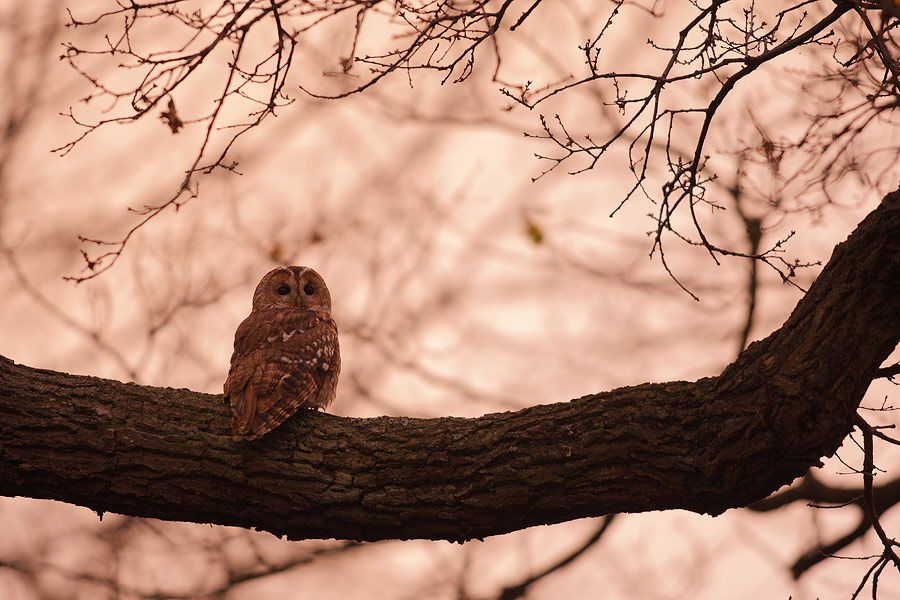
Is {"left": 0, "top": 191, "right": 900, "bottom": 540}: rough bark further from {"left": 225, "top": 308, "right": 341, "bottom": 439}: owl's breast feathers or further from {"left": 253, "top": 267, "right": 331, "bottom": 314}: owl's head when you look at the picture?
{"left": 253, "top": 267, "right": 331, "bottom": 314}: owl's head

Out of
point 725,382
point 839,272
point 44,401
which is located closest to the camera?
point 839,272

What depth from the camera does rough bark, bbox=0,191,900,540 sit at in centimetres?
295

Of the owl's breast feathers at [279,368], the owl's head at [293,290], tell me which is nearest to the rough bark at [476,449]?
the owl's breast feathers at [279,368]

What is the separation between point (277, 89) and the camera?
10.3 ft

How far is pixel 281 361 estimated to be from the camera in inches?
161

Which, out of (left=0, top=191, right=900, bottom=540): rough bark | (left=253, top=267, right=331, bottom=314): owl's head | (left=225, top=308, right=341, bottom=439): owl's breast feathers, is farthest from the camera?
(left=253, top=267, right=331, bottom=314): owl's head

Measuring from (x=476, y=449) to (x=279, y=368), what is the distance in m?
1.18

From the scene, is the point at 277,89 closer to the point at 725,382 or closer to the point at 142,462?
the point at 142,462

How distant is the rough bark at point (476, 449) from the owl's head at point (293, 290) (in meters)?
1.96

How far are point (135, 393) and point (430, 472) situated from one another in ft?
4.11

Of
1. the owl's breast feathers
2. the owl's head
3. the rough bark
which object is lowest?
the rough bark

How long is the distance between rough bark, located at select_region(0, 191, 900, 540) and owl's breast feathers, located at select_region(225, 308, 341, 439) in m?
0.10

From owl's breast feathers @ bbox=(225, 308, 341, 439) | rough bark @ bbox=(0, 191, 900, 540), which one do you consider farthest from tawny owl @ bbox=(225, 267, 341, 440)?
rough bark @ bbox=(0, 191, 900, 540)

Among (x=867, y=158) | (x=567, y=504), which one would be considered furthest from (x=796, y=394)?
(x=867, y=158)
